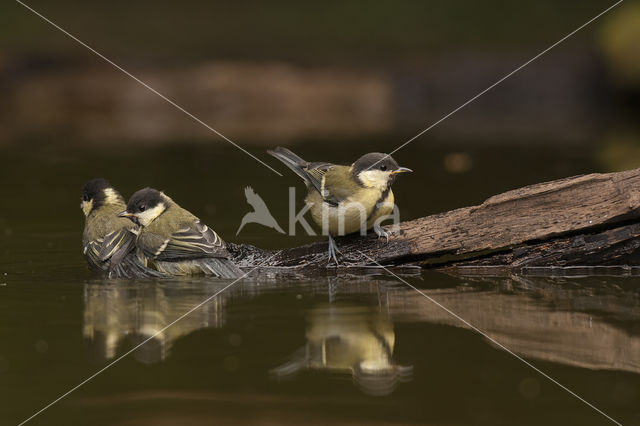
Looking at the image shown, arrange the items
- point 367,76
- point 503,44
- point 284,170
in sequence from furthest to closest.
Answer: point 503,44
point 367,76
point 284,170

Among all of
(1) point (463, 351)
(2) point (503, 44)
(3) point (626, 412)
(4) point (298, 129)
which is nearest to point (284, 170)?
(4) point (298, 129)

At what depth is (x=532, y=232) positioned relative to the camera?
7527mm

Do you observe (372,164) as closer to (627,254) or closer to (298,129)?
(627,254)

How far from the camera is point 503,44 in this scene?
2714cm

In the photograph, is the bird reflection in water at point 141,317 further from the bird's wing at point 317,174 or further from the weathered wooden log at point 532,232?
the bird's wing at point 317,174

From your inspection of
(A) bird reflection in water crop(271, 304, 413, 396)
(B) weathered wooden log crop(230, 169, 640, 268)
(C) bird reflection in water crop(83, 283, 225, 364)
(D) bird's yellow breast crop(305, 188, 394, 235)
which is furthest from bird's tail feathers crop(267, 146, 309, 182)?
(A) bird reflection in water crop(271, 304, 413, 396)

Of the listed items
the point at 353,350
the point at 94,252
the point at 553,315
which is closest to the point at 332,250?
the point at 94,252

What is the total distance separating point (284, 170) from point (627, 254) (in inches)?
288

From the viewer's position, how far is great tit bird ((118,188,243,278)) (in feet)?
24.6

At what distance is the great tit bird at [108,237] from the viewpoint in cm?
764

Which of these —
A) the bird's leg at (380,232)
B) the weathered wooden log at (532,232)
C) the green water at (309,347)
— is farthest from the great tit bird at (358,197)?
the green water at (309,347)

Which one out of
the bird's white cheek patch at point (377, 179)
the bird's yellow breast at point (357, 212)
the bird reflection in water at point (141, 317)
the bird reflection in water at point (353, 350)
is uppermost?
the bird's white cheek patch at point (377, 179)

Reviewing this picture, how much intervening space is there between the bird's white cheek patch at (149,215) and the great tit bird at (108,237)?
0.20 meters

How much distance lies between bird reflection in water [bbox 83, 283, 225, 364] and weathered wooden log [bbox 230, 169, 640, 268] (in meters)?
1.32
